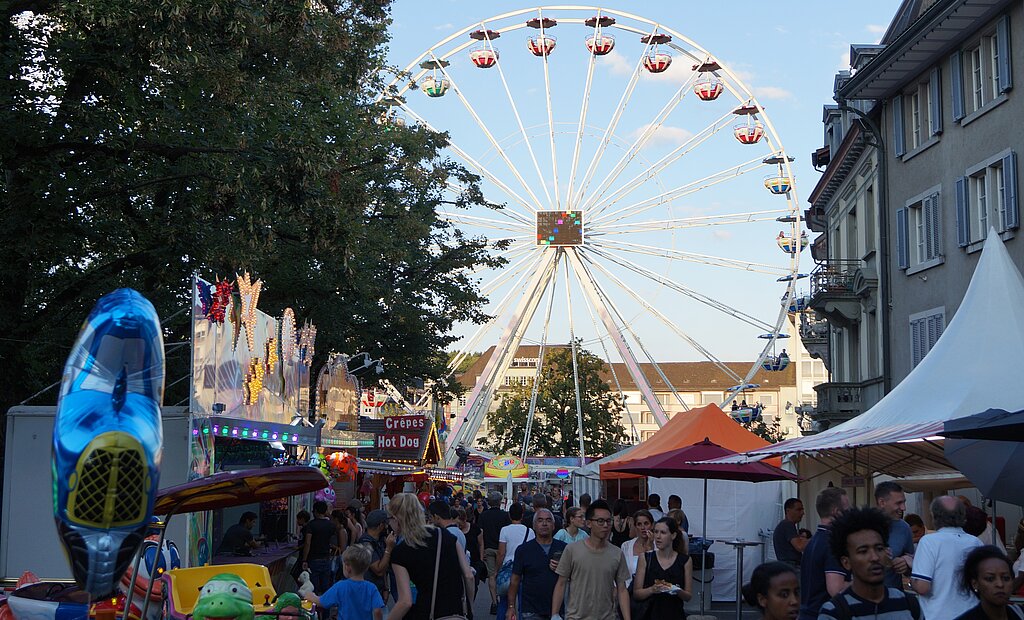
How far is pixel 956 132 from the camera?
2450 centimetres

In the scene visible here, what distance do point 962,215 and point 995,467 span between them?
15.2m

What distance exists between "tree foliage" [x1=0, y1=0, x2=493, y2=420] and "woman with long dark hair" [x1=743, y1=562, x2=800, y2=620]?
10453mm

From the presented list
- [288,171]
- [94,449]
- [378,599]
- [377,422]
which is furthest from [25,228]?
[377,422]

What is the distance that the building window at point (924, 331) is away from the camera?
83.3 feet

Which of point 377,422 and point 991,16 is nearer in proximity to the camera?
point 991,16

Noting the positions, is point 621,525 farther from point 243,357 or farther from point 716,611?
point 243,357

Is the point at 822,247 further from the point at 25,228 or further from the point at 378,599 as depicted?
the point at 378,599

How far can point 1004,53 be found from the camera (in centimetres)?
2186

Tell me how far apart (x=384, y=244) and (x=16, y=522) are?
11.9 metres

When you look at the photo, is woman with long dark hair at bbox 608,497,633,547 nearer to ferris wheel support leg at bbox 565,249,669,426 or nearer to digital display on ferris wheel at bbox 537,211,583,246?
ferris wheel support leg at bbox 565,249,669,426

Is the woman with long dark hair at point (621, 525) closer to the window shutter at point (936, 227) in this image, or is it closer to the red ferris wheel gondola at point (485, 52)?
the window shutter at point (936, 227)

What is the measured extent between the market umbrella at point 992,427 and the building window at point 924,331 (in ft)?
58.1

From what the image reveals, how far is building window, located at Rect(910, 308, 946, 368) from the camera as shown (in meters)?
25.4

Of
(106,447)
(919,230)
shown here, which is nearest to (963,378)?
(106,447)
